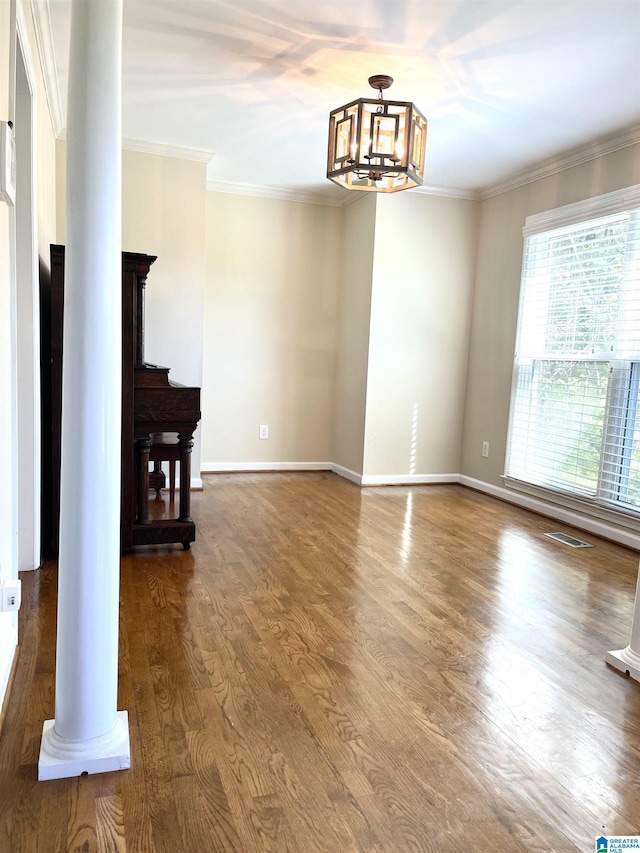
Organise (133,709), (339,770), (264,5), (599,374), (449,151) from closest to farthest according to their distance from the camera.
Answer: (339,770) → (133,709) → (264,5) → (599,374) → (449,151)

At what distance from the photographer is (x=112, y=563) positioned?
4.90 feet

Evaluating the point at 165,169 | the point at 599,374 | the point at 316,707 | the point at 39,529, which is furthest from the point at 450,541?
the point at 165,169

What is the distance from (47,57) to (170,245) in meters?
1.57

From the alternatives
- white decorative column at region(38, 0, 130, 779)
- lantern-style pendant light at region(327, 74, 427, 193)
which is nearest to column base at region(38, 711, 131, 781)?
white decorative column at region(38, 0, 130, 779)

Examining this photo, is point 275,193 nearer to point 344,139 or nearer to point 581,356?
point 344,139

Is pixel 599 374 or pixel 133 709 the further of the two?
pixel 599 374

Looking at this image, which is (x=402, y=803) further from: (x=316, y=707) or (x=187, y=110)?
(x=187, y=110)

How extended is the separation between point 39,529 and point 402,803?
2124 mm

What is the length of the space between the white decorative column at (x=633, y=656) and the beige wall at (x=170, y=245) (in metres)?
3.41

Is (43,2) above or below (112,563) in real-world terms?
above

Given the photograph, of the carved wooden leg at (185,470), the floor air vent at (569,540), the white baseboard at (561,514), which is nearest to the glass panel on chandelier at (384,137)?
the carved wooden leg at (185,470)

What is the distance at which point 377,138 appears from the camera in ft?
9.45

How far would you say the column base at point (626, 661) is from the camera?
2102mm

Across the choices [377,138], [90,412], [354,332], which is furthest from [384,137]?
[354,332]
